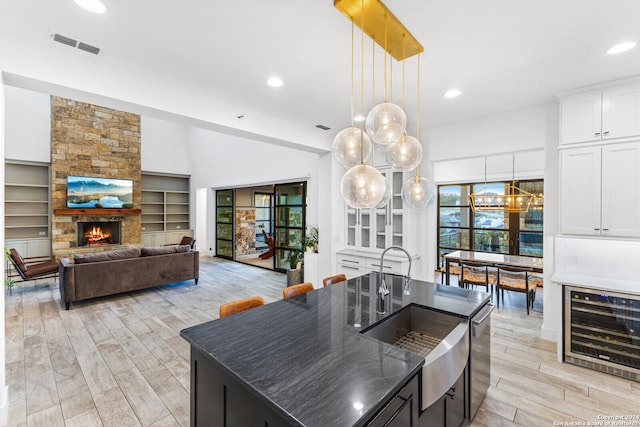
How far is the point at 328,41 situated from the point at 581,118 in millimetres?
2850

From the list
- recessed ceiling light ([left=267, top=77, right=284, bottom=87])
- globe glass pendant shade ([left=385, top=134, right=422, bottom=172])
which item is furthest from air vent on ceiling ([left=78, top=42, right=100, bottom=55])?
globe glass pendant shade ([left=385, top=134, right=422, bottom=172])

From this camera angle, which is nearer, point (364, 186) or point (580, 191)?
point (364, 186)

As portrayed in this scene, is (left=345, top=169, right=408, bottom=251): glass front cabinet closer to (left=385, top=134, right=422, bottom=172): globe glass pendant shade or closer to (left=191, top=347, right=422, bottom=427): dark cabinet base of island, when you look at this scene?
(left=385, top=134, right=422, bottom=172): globe glass pendant shade

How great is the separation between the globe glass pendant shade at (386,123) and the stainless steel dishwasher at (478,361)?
137cm

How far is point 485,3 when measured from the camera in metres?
1.85

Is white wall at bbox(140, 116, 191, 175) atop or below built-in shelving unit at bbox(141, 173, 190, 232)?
atop

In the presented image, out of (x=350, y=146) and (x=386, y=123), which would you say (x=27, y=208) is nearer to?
(x=350, y=146)

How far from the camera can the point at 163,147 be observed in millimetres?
9805

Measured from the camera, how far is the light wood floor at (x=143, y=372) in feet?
7.36

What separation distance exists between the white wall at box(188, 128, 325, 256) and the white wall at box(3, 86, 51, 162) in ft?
12.2

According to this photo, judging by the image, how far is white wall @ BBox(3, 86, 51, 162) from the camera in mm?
7133

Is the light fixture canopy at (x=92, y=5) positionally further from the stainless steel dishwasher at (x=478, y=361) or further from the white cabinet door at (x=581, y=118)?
the white cabinet door at (x=581, y=118)

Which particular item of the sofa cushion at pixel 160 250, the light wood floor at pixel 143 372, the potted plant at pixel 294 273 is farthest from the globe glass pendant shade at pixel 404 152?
the sofa cushion at pixel 160 250

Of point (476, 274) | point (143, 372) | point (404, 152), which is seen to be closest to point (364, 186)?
point (404, 152)
